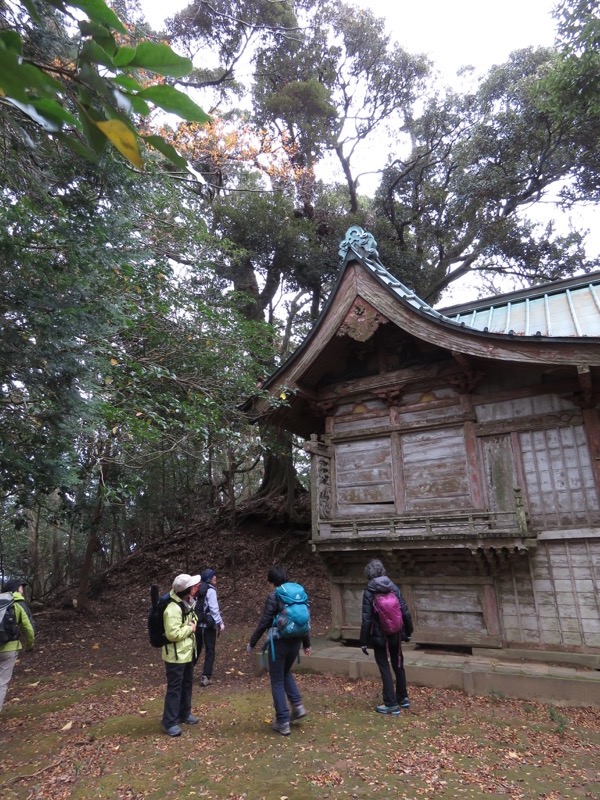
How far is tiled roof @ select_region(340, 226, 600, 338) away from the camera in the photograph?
831cm

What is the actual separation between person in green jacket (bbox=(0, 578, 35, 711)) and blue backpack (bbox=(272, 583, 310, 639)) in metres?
3.09

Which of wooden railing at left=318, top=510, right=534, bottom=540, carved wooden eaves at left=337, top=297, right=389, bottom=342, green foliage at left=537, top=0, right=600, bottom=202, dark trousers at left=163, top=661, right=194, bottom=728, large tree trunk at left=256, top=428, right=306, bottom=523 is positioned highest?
green foliage at left=537, top=0, right=600, bottom=202

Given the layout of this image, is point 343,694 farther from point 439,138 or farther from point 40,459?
point 439,138

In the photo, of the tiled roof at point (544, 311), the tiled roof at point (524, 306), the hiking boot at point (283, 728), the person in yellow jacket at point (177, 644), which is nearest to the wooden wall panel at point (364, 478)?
the tiled roof at point (524, 306)

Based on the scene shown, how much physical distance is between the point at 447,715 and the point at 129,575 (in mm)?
13626

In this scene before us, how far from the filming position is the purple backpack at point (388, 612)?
5.71 metres

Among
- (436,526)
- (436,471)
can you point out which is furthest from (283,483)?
(436,526)

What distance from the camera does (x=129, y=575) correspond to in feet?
55.4

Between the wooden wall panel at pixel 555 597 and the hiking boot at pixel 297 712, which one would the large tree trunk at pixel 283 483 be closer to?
the wooden wall panel at pixel 555 597

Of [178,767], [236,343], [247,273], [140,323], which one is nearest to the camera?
A: [178,767]

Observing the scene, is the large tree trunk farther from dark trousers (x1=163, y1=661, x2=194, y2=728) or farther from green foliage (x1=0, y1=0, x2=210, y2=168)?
green foliage (x1=0, y1=0, x2=210, y2=168)

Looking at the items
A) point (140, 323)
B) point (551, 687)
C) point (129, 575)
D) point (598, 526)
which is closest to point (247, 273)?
point (140, 323)

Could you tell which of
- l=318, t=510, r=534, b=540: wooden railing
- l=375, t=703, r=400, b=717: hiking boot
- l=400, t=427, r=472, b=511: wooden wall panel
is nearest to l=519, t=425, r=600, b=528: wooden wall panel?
l=318, t=510, r=534, b=540: wooden railing

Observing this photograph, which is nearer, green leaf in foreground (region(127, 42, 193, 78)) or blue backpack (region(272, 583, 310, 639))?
green leaf in foreground (region(127, 42, 193, 78))
